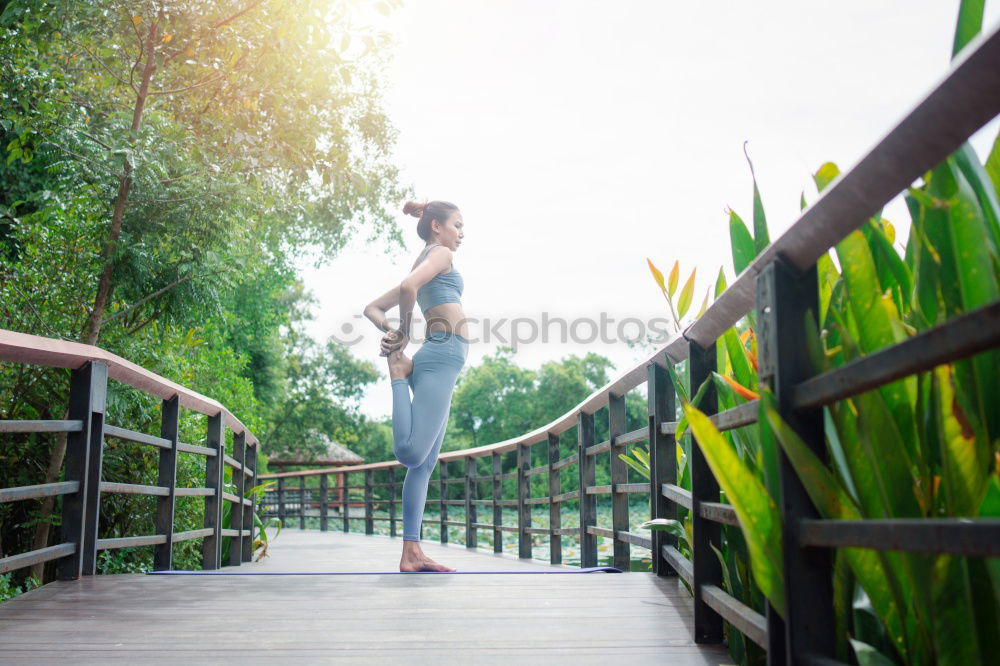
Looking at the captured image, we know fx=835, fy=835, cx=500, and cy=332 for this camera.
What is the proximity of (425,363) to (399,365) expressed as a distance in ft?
0.36

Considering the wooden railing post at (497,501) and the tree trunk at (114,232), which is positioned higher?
the tree trunk at (114,232)

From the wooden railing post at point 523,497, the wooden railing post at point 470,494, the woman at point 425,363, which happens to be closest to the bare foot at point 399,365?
the woman at point 425,363

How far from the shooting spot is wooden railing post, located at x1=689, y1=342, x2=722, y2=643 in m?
1.82

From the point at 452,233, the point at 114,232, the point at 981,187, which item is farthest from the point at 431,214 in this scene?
the point at 981,187

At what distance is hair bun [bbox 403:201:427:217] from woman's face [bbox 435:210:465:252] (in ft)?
0.54

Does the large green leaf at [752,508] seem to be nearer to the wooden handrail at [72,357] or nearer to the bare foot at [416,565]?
the wooden handrail at [72,357]

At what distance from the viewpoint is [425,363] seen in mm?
3383

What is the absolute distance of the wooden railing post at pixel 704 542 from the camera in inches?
71.5

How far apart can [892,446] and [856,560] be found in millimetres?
175

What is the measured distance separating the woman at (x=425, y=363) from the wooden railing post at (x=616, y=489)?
2.22ft

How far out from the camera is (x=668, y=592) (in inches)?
97.0

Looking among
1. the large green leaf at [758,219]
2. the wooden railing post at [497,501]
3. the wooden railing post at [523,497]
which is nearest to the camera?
the large green leaf at [758,219]

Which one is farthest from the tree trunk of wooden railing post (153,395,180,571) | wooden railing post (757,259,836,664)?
wooden railing post (757,259,836,664)

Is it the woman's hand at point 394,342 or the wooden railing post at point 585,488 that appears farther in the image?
the wooden railing post at point 585,488
